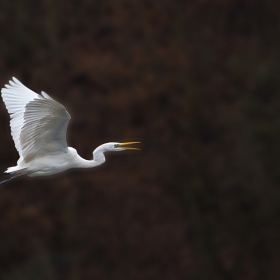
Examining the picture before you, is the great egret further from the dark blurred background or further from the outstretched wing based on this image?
the dark blurred background

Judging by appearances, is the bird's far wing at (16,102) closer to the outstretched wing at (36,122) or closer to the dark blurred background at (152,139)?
the outstretched wing at (36,122)

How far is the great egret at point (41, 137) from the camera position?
706 centimetres

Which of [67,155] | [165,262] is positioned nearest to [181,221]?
[165,262]

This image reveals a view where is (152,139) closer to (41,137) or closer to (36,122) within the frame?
(41,137)

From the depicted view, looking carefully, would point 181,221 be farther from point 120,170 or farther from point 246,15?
point 246,15

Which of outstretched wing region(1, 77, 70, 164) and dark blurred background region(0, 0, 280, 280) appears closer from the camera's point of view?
outstretched wing region(1, 77, 70, 164)

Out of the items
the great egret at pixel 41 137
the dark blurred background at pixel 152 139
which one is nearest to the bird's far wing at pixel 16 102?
the great egret at pixel 41 137

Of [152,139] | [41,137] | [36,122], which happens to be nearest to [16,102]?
[41,137]

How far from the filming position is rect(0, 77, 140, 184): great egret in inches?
278

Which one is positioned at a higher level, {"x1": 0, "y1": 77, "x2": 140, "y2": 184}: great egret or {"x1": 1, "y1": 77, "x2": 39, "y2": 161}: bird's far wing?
{"x1": 1, "y1": 77, "x2": 39, "y2": 161}: bird's far wing

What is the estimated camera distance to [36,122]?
7176 millimetres

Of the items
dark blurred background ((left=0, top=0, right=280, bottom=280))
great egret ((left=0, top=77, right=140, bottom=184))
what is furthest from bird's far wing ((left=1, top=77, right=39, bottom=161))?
dark blurred background ((left=0, top=0, right=280, bottom=280))

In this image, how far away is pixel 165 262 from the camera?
15.5m

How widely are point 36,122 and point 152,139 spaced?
25.4 ft
